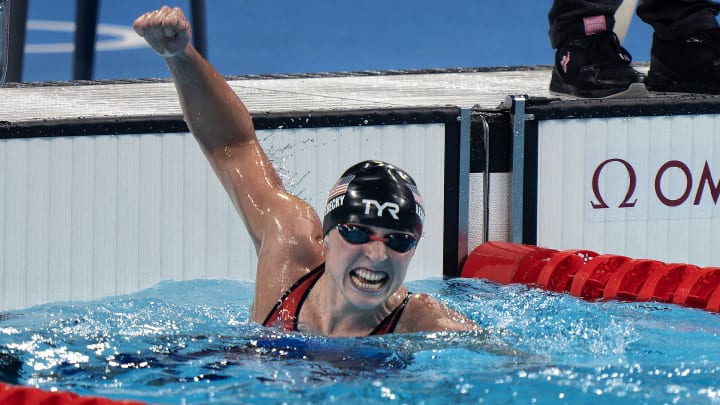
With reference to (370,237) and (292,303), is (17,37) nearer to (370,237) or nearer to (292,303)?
(292,303)

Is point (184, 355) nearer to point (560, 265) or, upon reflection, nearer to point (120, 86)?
point (560, 265)

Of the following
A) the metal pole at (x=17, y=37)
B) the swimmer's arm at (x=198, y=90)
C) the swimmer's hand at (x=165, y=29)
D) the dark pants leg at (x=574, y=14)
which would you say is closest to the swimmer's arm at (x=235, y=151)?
the swimmer's arm at (x=198, y=90)

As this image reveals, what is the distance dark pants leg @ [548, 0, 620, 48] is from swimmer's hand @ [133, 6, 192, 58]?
177cm

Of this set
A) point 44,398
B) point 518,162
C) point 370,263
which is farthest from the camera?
point 518,162

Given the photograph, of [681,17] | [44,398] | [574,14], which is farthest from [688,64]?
[44,398]

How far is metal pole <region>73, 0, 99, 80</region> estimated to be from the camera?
264 inches

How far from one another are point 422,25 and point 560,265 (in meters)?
5.79

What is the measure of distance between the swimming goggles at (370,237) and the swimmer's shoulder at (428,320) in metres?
0.20

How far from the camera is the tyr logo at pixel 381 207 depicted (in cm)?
254

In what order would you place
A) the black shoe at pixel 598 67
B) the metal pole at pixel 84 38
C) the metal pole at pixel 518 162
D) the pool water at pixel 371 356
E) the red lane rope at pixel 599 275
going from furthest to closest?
the metal pole at pixel 84 38 < the black shoe at pixel 598 67 < the metal pole at pixel 518 162 < the red lane rope at pixel 599 275 < the pool water at pixel 371 356

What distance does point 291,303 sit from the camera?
2779mm

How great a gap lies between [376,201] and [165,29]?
564mm

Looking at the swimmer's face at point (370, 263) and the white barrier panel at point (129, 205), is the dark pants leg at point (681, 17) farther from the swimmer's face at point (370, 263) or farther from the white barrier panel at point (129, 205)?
the swimmer's face at point (370, 263)

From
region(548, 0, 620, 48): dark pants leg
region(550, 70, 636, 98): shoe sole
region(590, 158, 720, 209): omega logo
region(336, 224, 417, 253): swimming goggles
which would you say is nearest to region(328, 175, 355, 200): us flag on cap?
region(336, 224, 417, 253): swimming goggles
